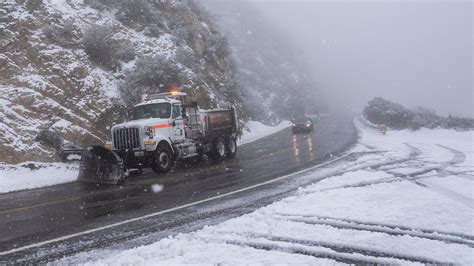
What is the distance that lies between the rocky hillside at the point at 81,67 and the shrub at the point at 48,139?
1.7 inches

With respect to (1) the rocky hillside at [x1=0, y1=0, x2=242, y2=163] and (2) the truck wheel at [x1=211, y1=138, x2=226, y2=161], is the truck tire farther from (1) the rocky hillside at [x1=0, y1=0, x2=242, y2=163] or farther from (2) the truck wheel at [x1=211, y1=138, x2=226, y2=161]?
(1) the rocky hillside at [x1=0, y1=0, x2=242, y2=163]

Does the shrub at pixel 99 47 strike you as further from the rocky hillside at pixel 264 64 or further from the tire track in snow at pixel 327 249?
the rocky hillside at pixel 264 64

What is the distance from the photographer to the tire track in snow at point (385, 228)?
604cm

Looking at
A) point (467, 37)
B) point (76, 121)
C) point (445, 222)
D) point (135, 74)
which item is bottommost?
point (445, 222)

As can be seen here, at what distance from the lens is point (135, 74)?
24.2 m

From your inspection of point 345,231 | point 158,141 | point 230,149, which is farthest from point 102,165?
point 345,231

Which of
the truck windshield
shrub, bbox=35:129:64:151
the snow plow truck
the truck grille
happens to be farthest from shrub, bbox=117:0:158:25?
the truck grille

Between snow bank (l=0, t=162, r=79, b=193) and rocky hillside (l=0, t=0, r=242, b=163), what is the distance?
576 millimetres

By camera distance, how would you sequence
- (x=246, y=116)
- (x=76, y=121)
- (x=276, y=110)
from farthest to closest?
(x=276, y=110), (x=246, y=116), (x=76, y=121)

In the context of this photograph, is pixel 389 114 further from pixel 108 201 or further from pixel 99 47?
pixel 108 201

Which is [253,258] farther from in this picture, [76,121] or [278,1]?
[278,1]

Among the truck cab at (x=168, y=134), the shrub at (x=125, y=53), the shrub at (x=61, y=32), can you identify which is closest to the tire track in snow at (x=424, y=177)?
the truck cab at (x=168, y=134)

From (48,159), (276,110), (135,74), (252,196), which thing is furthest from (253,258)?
(276,110)

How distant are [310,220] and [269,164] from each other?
8.73 m
